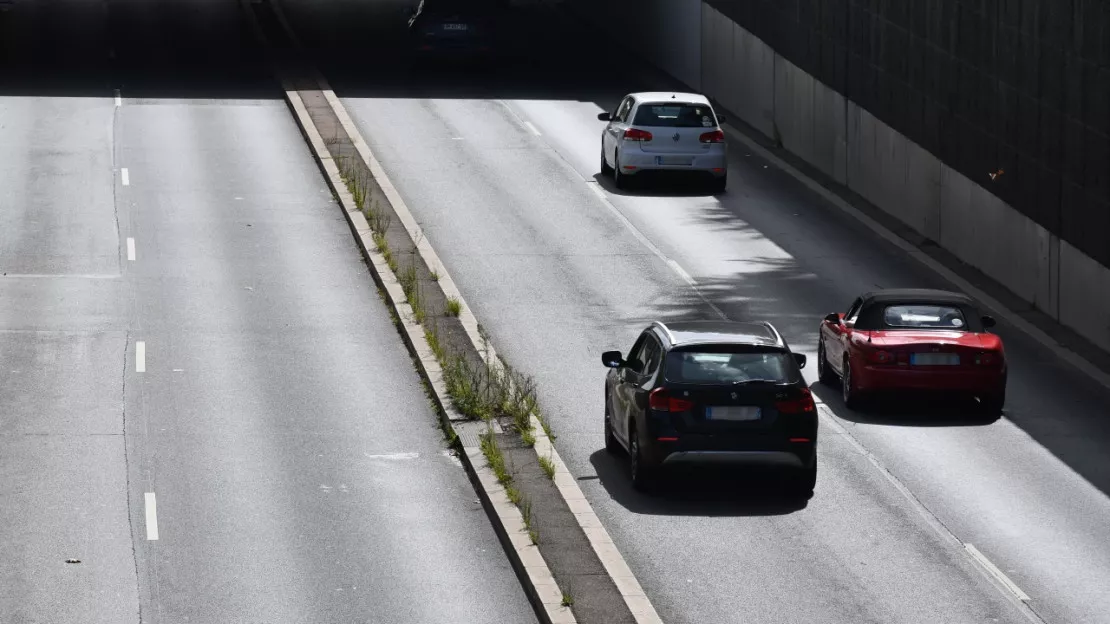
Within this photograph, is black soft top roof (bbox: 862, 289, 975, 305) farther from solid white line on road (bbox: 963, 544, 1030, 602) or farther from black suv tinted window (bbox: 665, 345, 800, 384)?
solid white line on road (bbox: 963, 544, 1030, 602)

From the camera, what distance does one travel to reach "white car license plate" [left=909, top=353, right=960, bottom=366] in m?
21.5

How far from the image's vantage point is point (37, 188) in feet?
115

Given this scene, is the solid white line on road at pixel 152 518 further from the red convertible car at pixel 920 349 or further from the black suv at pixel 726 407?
the red convertible car at pixel 920 349

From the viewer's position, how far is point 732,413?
18047 millimetres

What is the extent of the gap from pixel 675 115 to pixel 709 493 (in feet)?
59.8

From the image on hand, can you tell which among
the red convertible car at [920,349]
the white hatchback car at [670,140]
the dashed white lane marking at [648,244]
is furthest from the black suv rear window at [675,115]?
the red convertible car at [920,349]

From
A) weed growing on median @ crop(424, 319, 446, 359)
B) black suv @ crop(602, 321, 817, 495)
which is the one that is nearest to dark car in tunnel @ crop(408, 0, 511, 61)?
weed growing on median @ crop(424, 319, 446, 359)

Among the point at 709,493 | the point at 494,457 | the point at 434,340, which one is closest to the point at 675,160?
the point at 434,340

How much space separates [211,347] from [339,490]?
21.8 feet

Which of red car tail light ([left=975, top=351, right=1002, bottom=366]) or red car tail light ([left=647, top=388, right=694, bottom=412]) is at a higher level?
red car tail light ([left=647, top=388, right=694, bottom=412])

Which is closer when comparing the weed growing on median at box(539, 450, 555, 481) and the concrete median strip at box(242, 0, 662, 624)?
the concrete median strip at box(242, 0, 662, 624)

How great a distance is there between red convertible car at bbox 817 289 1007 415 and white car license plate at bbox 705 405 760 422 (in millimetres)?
4004

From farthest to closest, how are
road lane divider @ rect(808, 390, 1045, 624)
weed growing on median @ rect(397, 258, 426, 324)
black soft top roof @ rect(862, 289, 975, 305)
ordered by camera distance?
weed growing on median @ rect(397, 258, 426, 324) < black soft top roof @ rect(862, 289, 975, 305) < road lane divider @ rect(808, 390, 1045, 624)

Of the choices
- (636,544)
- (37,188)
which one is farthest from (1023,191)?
(37,188)
